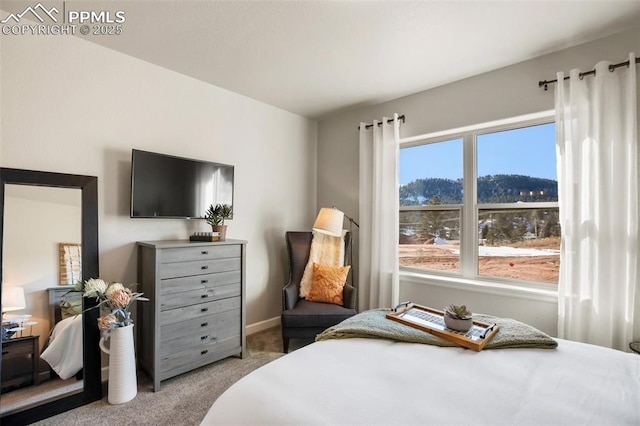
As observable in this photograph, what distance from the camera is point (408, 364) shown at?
4.00 ft

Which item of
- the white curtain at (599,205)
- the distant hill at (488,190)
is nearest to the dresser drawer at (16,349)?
the distant hill at (488,190)

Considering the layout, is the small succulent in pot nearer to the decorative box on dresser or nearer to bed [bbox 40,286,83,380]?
the decorative box on dresser

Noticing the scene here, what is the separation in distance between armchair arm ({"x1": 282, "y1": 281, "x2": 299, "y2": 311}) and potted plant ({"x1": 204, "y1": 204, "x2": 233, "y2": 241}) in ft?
2.66

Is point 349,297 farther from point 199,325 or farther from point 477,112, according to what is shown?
point 477,112

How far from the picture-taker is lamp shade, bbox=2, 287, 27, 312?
183cm

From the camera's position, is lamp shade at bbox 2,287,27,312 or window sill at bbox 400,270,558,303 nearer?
lamp shade at bbox 2,287,27,312

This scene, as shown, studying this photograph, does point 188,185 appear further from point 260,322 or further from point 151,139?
point 260,322

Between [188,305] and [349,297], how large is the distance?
4.91ft

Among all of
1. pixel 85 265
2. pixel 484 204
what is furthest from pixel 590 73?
pixel 85 265

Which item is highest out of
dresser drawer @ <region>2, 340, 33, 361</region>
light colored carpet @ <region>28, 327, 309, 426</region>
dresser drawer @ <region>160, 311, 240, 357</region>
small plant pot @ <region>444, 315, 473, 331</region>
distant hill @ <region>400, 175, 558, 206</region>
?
distant hill @ <region>400, 175, 558, 206</region>

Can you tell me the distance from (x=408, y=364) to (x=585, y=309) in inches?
71.6

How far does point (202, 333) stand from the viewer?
2.44 meters

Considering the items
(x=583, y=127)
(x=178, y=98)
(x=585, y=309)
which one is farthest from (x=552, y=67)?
(x=178, y=98)

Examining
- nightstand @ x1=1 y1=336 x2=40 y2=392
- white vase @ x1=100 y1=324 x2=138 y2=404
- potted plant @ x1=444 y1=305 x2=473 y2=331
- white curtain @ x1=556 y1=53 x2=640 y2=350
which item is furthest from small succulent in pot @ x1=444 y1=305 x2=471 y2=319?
nightstand @ x1=1 y1=336 x2=40 y2=392
